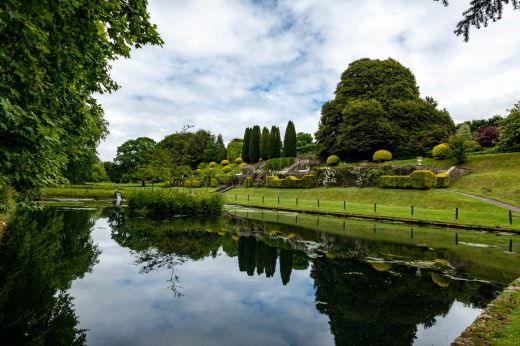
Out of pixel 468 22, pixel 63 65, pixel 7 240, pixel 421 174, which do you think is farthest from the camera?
pixel 421 174

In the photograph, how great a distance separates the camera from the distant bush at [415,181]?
92.5 ft

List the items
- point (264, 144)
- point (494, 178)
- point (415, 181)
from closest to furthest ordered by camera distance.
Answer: point (494, 178) → point (415, 181) → point (264, 144)

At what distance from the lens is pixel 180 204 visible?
2230 cm

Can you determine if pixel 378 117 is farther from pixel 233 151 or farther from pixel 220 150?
pixel 220 150

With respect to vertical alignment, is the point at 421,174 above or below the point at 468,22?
below

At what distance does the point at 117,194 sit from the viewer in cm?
3791

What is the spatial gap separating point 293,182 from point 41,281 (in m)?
32.8

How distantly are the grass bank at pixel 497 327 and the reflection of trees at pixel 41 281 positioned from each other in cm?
581

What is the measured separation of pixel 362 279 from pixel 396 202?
66.7ft

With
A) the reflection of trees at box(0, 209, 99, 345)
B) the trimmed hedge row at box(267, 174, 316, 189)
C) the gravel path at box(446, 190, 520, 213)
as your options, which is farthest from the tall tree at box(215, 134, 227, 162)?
the reflection of trees at box(0, 209, 99, 345)

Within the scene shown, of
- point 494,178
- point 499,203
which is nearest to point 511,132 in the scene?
point 494,178

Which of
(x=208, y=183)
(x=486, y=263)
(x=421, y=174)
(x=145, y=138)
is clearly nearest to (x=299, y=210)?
(x=421, y=174)

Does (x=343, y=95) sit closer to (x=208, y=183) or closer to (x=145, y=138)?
(x=208, y=183)

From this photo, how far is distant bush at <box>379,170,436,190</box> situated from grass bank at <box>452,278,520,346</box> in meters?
24.2
